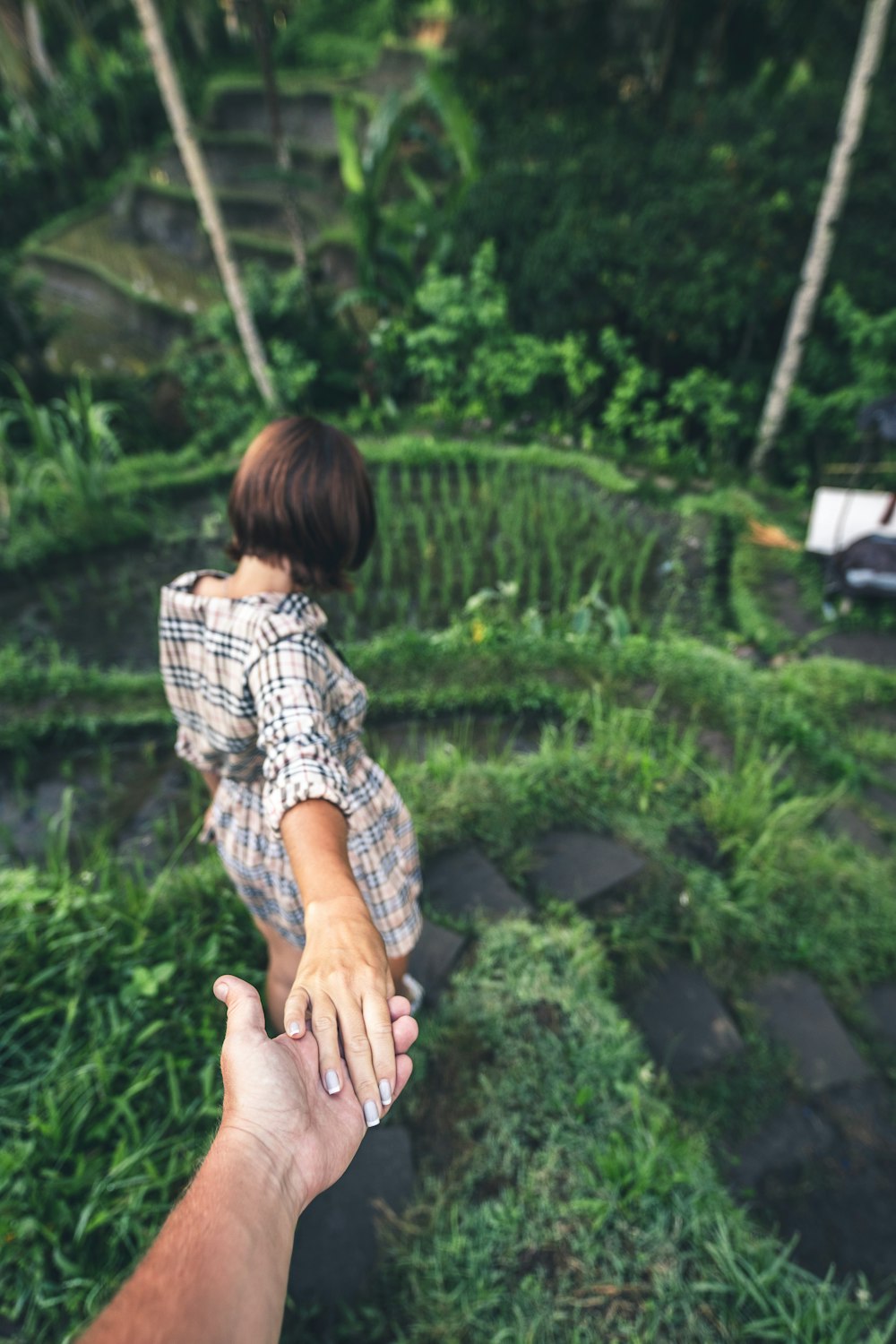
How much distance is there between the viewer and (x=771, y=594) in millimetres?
3979

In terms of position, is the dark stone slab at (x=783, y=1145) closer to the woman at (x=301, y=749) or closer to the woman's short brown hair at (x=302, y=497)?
the woman at (x=301, y=749)

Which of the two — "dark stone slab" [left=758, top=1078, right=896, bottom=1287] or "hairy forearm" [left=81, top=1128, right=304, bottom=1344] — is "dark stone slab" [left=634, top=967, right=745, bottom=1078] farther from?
"hairy forearm" [left=81, top=1128, right=304, bottom=1344]

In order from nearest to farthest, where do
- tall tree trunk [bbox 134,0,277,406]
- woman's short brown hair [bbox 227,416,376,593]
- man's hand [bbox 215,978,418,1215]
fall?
man's hand [bbox 215,978,418,1215], woman's short brown hair [bbox 227,416,376,593], tall tree trunk [bbox 134,0,277,406]

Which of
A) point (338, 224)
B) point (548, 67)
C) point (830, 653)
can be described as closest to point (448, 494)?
point (830, 653)

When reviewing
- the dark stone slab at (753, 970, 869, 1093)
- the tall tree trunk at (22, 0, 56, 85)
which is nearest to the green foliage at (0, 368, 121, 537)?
the dark stone slab at (753, 970, 869, 1093)

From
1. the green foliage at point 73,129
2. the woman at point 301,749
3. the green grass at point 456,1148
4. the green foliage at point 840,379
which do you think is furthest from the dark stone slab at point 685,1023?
the green foliage at point 73,129

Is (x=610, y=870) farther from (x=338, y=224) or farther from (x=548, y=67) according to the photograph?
(x=338, y=224)

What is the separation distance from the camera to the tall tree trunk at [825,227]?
11.8ft

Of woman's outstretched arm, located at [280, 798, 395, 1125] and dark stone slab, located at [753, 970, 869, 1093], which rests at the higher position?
woman's outstretched arm, located at [280, 798, 395, 1125]

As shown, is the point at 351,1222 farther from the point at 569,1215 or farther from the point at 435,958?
the point at 435,958

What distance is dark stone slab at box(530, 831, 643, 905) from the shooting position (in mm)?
2080

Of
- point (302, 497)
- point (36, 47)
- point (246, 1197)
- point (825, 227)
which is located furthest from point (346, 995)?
point (36, 47)

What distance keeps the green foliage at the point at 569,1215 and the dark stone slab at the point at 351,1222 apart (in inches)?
2.1

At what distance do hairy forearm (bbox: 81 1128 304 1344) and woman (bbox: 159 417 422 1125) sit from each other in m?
0.11
